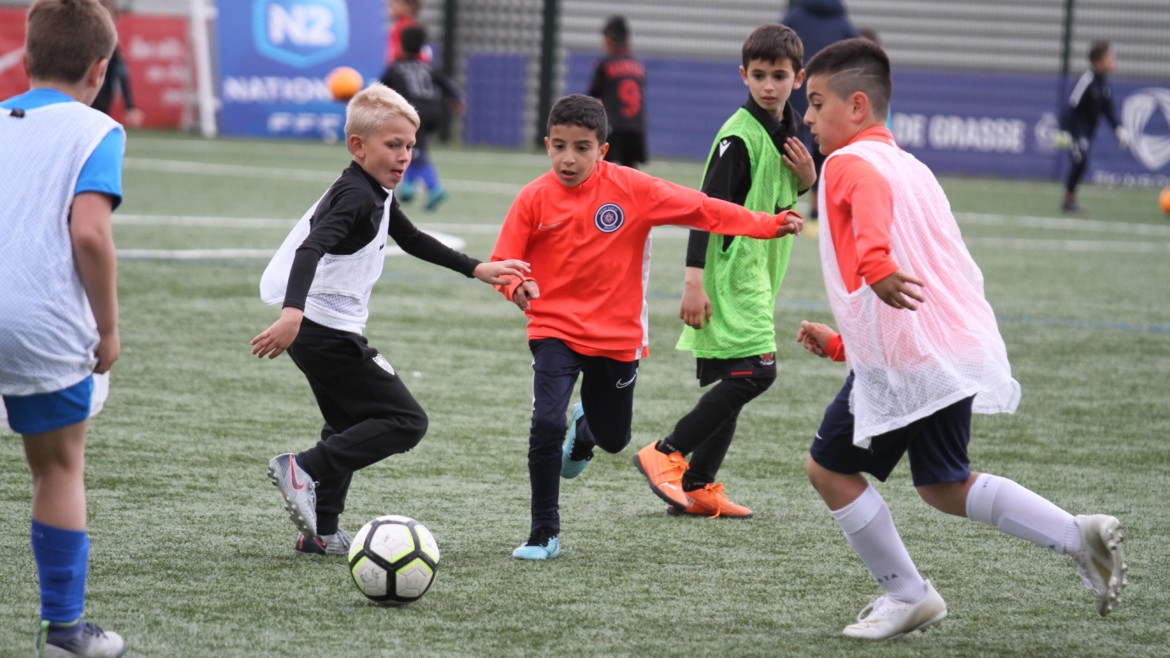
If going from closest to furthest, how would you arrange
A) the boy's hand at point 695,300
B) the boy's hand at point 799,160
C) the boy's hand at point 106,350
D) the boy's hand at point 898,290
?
the boy's hand at point 106,350, the boy's hand at point 898,290, the boy's hand at point 695,300, the boy's hand at point 799,160

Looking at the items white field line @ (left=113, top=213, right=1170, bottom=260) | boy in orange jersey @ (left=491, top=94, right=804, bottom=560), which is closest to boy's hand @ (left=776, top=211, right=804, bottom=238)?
boy in orange jersey @ (left=491, top=94, right=804, bottom=560)

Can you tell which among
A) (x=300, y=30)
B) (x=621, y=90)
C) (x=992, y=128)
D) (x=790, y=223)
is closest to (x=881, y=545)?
(x=790, y=223)

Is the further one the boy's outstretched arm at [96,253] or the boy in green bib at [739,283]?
the boy in green bib at [739,283]

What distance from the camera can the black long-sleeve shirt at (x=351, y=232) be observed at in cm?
405

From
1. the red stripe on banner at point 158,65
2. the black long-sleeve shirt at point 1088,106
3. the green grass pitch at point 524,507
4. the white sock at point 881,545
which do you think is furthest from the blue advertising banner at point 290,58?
the white sock at point 881,545

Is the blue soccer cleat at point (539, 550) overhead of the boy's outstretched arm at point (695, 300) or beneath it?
beneath

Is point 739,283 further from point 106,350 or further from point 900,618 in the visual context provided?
point 106,350

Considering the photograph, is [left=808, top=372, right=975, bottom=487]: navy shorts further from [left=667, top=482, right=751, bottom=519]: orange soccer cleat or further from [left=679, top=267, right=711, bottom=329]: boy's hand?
[left=667, top=482, right=751, bottom=519]: orange soccer cleat

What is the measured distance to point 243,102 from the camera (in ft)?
79.0

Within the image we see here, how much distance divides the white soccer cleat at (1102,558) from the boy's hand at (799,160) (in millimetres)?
1748

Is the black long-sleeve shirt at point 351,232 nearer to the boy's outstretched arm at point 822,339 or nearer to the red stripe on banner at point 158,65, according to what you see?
the boy's outstretched arm at point 822,339

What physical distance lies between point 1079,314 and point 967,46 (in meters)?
15.4

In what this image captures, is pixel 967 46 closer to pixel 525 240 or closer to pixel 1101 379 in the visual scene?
pixel 1101 379

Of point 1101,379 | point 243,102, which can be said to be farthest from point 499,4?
point 1101,379
